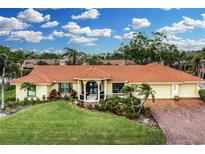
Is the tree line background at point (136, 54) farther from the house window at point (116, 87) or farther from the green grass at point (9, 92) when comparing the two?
the house window at point (116, 87)

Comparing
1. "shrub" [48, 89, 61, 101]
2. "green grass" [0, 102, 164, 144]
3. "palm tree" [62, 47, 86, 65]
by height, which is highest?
"palm tree" [62, 47, 86, 65]

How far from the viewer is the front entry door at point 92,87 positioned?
20558 millimetres

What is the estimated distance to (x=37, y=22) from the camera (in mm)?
15523

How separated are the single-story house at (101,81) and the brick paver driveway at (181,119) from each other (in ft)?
3.02

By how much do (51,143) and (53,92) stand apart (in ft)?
18.0

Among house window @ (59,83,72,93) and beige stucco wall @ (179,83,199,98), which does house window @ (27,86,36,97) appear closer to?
house window @ (59,83,72,93)

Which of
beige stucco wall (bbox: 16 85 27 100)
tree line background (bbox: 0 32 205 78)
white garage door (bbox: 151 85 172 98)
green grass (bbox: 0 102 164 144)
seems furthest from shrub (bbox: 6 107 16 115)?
white garage door (bbox: 151 85 172 98)

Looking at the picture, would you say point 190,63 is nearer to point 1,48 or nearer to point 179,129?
point 179,129

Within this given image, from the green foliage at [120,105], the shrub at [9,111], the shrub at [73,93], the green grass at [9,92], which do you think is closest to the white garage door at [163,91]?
the green foliage at [120,105]

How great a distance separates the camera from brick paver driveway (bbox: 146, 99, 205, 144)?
15219mm

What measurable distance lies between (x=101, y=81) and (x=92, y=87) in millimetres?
542

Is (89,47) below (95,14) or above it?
below

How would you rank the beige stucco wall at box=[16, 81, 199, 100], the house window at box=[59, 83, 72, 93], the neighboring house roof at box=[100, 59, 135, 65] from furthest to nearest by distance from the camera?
the house window at box=[59, 83, 72, 93] < the beige stucco wall at box=[16, 81, 199, 100] < the neighboring house roof at box=[100, 59, 135, 65]
